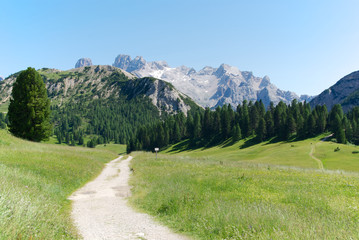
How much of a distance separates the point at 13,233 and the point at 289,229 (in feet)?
26.0

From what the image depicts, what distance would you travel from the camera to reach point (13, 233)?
488 cm

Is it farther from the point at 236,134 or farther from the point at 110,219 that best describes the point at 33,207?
the point at 236,134

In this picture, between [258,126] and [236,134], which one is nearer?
[258,126]

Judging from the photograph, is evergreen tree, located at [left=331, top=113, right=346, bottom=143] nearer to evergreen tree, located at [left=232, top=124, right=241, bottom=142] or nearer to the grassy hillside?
evergreen tree, located at [left=232, top=124, right=241, bottom=142]

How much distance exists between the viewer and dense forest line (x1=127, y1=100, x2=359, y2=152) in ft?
314

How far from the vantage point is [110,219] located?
10.5 m

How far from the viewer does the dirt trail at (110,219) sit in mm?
8531

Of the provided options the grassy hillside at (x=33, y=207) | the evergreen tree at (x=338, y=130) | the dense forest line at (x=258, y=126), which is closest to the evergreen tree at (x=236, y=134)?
the dense forest line at (x=258, y=126)

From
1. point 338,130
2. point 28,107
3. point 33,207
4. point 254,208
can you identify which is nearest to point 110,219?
point 33,207

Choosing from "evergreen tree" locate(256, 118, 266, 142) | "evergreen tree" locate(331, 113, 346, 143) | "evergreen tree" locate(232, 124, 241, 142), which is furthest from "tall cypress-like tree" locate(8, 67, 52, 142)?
"evergreen tree" locate(331, 113, 346, 143)

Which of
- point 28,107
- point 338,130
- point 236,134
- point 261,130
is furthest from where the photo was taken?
point 236,134

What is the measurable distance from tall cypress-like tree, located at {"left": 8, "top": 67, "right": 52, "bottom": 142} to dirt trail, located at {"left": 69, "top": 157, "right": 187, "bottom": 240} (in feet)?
95.9

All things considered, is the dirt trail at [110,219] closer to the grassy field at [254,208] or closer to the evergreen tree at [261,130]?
the grassy field at [254,208]

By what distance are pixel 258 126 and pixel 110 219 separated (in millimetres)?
102408
